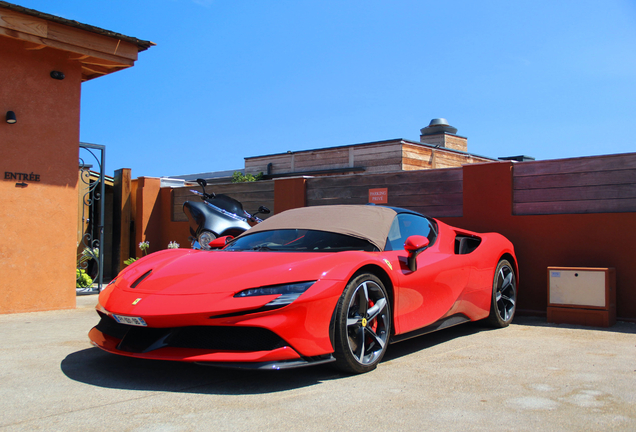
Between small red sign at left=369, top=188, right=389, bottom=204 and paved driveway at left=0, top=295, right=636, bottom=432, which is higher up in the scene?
small red sign at left=369, top=188, right=389, bottom=204

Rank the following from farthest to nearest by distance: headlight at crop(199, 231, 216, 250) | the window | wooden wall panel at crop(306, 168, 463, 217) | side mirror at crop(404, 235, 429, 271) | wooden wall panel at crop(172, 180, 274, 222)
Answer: wooden wall panel at crop(172, 180, 274, 222) < wooden wall panel at crop(306, 168, 463, 217) < headlight at crop(199, 231, 216, 250) < the window < side mirror at crop(404, 235, 429, 271)

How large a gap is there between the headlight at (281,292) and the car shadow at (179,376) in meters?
0.50

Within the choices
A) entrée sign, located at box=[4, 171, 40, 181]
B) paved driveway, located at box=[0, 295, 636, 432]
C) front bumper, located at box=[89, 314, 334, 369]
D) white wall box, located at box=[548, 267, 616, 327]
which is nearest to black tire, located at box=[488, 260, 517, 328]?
white wall box, located at box=[548, 267, 616, 327]

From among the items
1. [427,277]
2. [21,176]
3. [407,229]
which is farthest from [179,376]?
[21,176]

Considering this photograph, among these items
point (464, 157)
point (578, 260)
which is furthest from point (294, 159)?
point (578, 260)

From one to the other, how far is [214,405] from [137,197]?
8.48m

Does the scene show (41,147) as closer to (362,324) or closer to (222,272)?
(222,272)

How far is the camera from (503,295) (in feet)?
18.7

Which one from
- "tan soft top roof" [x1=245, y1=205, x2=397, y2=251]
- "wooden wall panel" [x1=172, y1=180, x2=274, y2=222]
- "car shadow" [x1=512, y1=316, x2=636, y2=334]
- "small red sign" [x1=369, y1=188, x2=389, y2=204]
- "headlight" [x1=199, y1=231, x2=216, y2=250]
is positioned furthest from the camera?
"wooden wall panel" [x1=172, y1=180, x2=274, y2=222]

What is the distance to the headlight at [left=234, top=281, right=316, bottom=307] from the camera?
10.2 ft

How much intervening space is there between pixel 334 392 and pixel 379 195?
5.03 m

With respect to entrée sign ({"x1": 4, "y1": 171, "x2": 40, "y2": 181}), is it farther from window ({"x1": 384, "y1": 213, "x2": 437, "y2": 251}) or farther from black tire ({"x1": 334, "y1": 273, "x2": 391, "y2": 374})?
black tire ({"x1": 334, "y1": 273, "x2": 391, "y2": 374})

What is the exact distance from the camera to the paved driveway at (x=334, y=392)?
2.54m

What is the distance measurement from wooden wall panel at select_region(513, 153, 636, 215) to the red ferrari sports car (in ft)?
7.45
